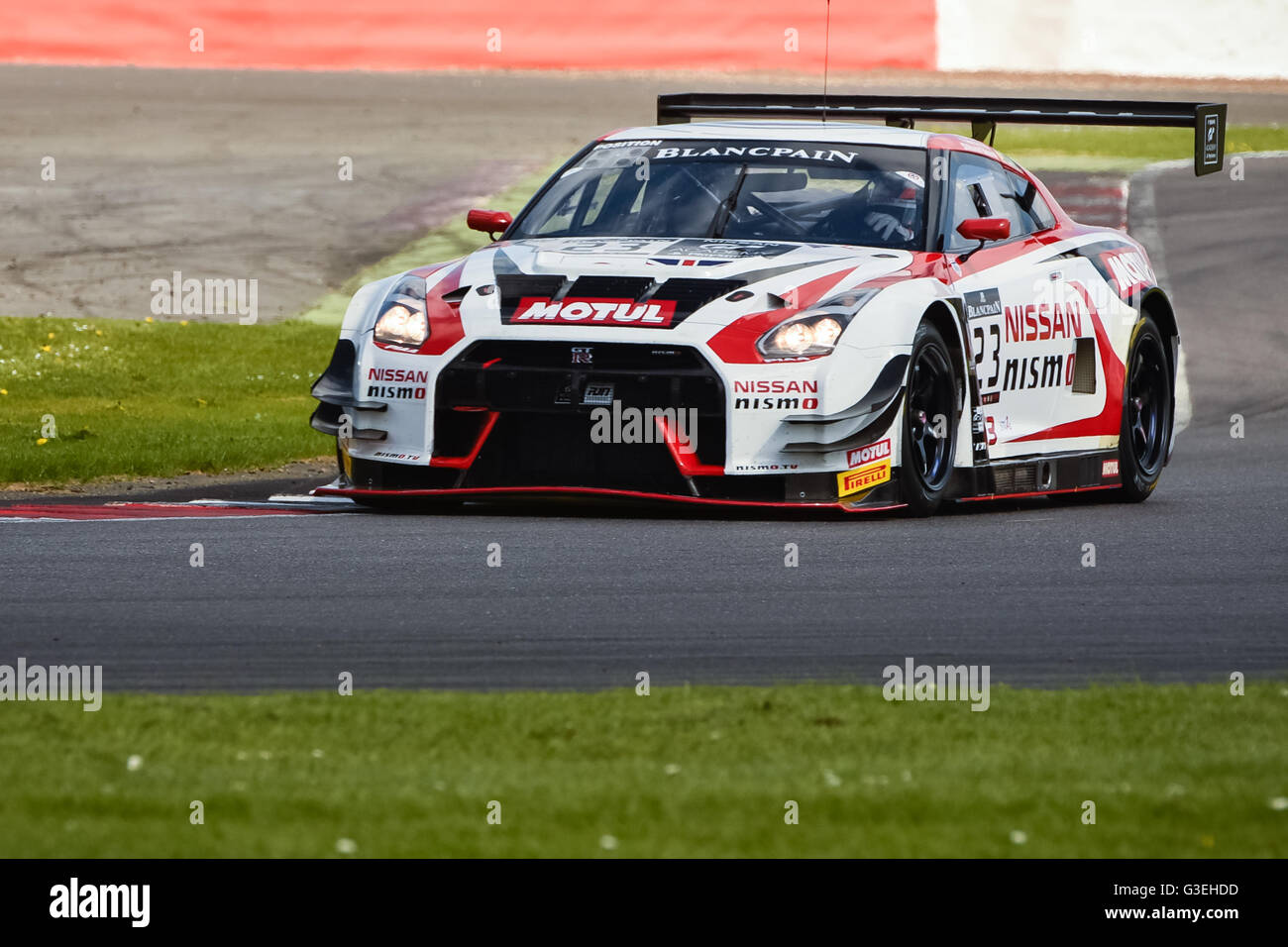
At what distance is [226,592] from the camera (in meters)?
7.97

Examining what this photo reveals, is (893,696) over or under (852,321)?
under

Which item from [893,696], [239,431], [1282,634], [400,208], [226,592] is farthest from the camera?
[400,208]

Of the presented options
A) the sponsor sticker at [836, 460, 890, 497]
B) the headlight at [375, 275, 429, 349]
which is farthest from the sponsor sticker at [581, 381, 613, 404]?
the sponsor sticker at [836, 460, 890, 497]

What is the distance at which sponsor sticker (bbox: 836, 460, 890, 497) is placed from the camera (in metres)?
9.59

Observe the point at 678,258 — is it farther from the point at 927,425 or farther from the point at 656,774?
the point at 656,774

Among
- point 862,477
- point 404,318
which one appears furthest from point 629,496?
point 404,318

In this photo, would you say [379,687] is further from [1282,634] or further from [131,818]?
[1282,634]

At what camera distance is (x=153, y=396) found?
1667cm

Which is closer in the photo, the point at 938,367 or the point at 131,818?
the point at 131,818

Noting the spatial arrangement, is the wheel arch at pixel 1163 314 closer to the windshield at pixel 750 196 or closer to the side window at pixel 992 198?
the side window at pixel 992 198

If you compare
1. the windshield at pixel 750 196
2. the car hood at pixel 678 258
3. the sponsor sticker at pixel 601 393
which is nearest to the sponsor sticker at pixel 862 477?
the car hood at pixel 678 258

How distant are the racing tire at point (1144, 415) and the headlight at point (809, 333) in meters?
2.54

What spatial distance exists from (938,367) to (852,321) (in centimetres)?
70
